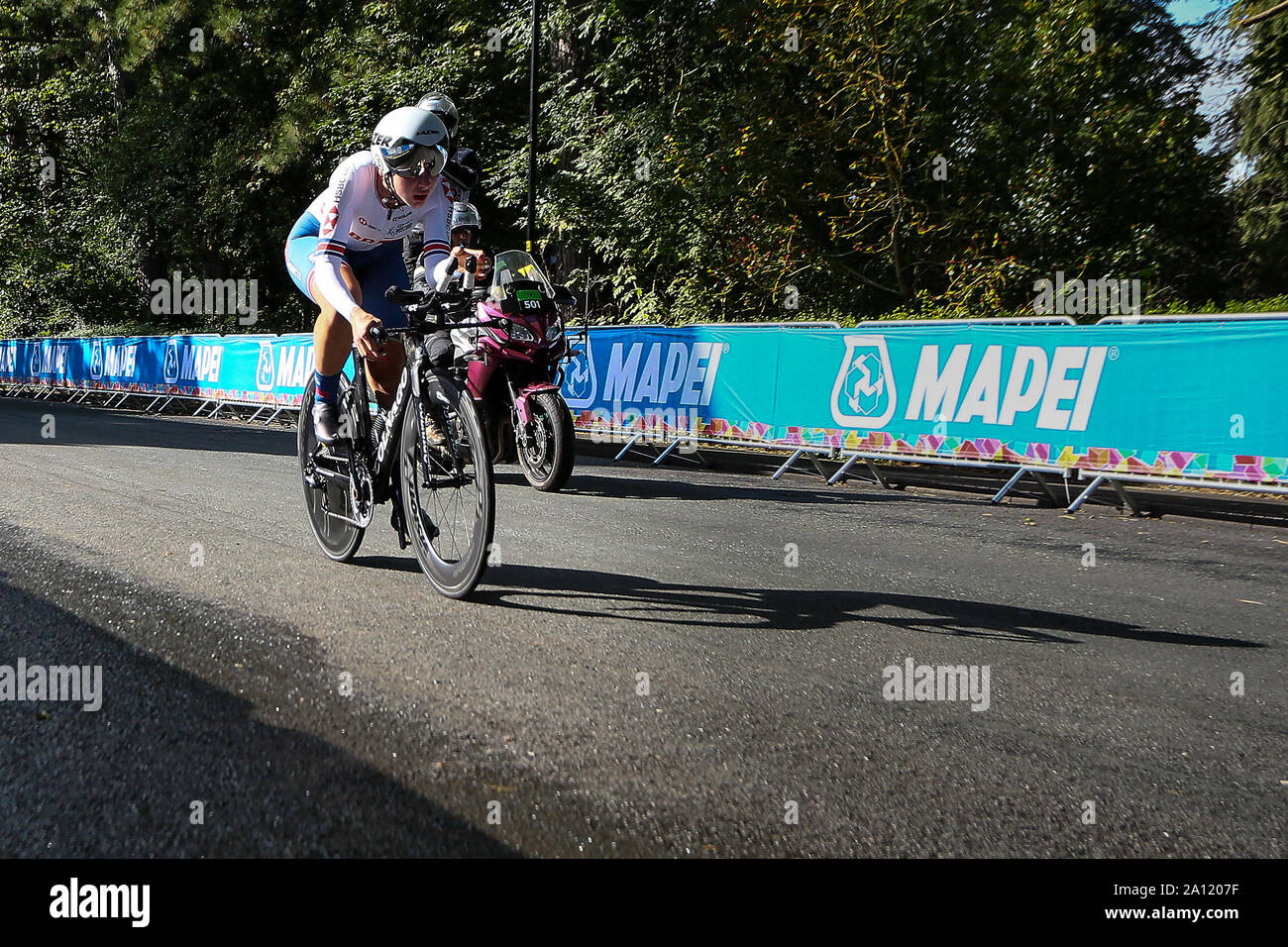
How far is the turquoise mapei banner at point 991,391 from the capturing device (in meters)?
8.78

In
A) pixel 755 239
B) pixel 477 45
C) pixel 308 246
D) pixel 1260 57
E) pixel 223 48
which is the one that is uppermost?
pixel 223 48

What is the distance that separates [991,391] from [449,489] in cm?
688

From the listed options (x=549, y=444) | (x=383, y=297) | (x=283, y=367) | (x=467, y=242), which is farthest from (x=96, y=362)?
(x=383, y=297)

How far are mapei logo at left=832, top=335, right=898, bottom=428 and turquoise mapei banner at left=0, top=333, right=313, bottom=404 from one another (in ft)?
30.9

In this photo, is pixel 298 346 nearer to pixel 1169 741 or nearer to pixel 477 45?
pixel 477 45

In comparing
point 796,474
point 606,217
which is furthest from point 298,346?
point 796,474

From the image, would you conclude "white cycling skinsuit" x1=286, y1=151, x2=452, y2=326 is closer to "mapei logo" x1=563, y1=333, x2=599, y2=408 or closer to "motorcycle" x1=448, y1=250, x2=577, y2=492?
"motorcycle" x1=448, y1=250, x2=577, y2=492

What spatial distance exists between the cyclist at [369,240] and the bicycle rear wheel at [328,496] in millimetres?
158

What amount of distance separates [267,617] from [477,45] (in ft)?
89.7

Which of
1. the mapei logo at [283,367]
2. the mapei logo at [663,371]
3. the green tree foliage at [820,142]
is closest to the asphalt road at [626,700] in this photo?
the mapei logo at [663,371]

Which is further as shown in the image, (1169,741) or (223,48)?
(223,48)

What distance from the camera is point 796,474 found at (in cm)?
1234
